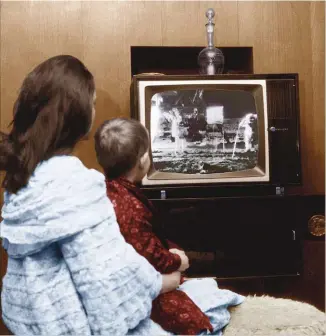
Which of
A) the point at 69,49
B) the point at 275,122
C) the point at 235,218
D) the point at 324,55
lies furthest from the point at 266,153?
the point at 69,49

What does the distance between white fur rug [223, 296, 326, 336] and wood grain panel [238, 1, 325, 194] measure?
1402mm

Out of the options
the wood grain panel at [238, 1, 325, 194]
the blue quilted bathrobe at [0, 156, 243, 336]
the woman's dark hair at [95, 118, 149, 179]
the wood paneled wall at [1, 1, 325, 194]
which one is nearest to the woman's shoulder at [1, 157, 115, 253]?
the blue quilted bathrobe at [0, 156, 243, 336]

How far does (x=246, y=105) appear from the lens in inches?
77.0

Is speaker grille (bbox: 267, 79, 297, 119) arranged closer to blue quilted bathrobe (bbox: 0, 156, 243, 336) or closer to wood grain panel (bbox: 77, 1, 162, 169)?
wood grain panel (bbox: 77, 1, 162, 169)

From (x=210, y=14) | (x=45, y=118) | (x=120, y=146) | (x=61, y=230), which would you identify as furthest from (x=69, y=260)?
(x=210, y=14)

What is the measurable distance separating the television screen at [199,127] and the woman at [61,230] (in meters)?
1.01

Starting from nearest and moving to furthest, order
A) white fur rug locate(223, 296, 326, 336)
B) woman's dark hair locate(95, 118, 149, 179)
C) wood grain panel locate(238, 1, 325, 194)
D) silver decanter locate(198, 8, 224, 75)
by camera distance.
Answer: white fur rug locate(223, 296, 326, 336), woman's dark hair locate(95, 118, 149, 179), silver decanter locate(198, 8, 224, 75), wood grain panel locate(238, 1, 325, 194)

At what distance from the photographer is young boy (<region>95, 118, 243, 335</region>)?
1.06 meters

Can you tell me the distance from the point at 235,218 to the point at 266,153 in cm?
30

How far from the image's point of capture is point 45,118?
862mm

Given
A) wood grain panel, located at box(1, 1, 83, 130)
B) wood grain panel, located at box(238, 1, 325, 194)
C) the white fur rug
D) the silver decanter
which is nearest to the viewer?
the white fur rug

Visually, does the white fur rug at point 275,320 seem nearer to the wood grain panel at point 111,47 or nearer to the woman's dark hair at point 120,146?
the woman's dark hair at point 120,146

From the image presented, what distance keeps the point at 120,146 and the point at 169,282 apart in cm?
39

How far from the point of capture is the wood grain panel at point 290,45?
2.42 metres
